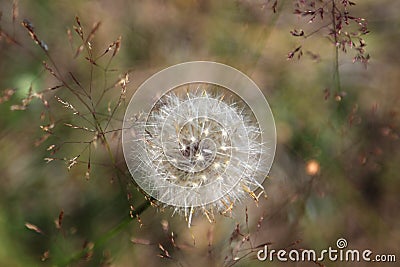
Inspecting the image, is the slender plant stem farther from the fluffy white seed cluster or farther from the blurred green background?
the fluffy white seed cluster

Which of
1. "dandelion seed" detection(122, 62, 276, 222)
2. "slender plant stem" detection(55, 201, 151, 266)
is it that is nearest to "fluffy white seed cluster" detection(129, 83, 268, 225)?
"dandelion seed" detection(122, 62, 276, 222)

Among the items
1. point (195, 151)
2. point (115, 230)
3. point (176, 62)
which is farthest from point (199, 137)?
Result: point (115, 230)

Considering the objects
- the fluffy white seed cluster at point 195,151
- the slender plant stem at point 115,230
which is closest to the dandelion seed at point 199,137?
the fluffy white seed cluster at point 195,151

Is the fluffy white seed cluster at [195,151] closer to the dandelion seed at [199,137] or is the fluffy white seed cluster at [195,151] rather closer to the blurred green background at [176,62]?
the dandelion seed at [199,137]

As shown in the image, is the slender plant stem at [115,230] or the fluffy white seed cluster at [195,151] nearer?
the fluffy white seed cluster at [195,151]

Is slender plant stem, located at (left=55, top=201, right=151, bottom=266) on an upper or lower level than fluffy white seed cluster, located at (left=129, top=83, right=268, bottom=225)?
lower

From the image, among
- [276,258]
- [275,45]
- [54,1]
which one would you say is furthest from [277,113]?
[54,1]

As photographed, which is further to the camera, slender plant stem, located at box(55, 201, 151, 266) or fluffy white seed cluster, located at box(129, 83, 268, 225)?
slender plant stem, located at box(55, 201, 151, 266)
